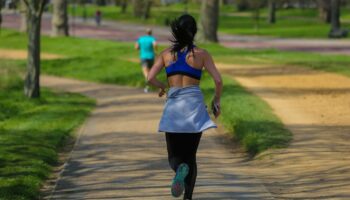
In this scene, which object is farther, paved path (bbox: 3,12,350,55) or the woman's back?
paved path (bbox: 3,12,350,55)

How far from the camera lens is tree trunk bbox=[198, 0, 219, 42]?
1702 inches

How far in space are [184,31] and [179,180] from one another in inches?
52.9

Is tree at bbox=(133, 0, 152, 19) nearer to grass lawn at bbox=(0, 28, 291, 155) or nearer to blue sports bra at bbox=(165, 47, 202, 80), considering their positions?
grass lawn at bbox=(0, 28, 291, 155)

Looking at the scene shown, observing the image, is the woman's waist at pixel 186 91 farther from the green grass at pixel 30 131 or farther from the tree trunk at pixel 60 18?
the tree trunk at pixel 60 18

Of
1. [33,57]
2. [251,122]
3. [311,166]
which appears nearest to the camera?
[311,166]

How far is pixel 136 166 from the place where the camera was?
1238 cm

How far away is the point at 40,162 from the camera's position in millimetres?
12672

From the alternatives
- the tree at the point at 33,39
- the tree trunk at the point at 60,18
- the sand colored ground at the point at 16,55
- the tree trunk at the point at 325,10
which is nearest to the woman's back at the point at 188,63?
the tree at the point at 33,39

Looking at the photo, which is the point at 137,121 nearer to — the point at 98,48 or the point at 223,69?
the point at 223,69

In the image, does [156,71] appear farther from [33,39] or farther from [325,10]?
[325,10]


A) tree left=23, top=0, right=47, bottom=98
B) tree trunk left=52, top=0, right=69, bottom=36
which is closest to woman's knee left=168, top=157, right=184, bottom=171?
tree left=23, top=0, right=47, bottom=98

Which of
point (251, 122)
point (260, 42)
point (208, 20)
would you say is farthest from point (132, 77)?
point (260, 42)

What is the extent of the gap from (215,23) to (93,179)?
3289cm

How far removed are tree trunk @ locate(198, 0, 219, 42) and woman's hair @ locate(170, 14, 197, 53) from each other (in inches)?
1356
